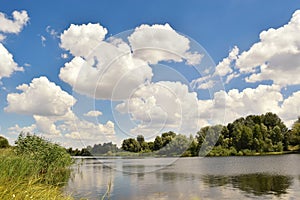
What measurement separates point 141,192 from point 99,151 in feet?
37.6

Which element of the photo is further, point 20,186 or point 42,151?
point 42,151

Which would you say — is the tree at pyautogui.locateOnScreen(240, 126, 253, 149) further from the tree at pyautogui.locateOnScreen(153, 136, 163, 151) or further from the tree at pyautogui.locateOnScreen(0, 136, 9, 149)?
the tree at pyautogui.locateOnScreen(153, 136, 163, 151)

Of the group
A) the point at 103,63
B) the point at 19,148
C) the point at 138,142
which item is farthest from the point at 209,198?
the point at 19,148

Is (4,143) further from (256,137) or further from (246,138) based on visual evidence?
(256,137)

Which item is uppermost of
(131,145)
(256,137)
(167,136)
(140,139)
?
(256,137)

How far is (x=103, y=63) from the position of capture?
1433 cm

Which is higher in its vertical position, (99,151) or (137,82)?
(137,82)

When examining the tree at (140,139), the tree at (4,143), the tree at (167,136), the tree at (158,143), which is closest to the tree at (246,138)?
the tree at (4,143)

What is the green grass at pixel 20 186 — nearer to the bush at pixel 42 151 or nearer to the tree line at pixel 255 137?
the bush at pixel 42 151

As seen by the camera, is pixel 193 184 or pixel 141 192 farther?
pixel 193 184

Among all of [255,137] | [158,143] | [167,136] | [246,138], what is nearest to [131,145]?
[158,143]

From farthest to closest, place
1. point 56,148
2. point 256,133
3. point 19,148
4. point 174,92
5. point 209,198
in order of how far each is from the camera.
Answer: point 256,133
point 56,148
point 19,148
point 209,198
point 174,92

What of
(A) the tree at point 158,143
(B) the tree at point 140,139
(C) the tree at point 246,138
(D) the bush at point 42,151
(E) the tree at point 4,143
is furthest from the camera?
(C) the tree at point 246,138

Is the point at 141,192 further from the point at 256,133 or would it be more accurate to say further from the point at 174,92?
the point at 256,133
